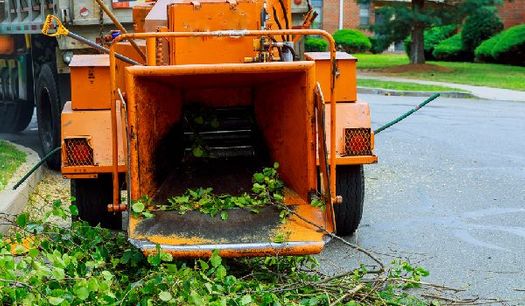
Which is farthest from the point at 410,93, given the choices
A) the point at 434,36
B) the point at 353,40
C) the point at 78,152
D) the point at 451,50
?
the point at 353,40

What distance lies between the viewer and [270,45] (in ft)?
22.4

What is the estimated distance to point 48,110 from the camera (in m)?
11.5

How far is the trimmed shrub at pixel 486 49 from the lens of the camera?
112ft

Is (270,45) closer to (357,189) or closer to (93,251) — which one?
(357,189)

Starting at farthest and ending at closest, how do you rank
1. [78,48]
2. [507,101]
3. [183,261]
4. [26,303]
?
1. [507,101]
2. [78,48]
3. [183,261]
4. [26,303]

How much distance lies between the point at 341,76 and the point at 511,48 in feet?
88.3

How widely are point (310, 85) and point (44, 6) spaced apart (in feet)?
21.2

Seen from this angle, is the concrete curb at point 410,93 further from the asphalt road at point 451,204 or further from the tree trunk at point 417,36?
the tree trunk at point 417,36

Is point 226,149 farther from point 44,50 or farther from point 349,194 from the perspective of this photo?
point 44,50

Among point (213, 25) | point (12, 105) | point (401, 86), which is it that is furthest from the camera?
point (401, 86)

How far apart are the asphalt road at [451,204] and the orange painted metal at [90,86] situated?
6.28ft

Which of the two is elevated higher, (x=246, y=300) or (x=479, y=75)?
(x=246, y=300)

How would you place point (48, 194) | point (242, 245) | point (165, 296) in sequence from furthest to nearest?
point (48, 194), point (242, 245), point (165, 296)

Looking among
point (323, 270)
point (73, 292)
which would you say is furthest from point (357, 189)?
point (73, 292)
